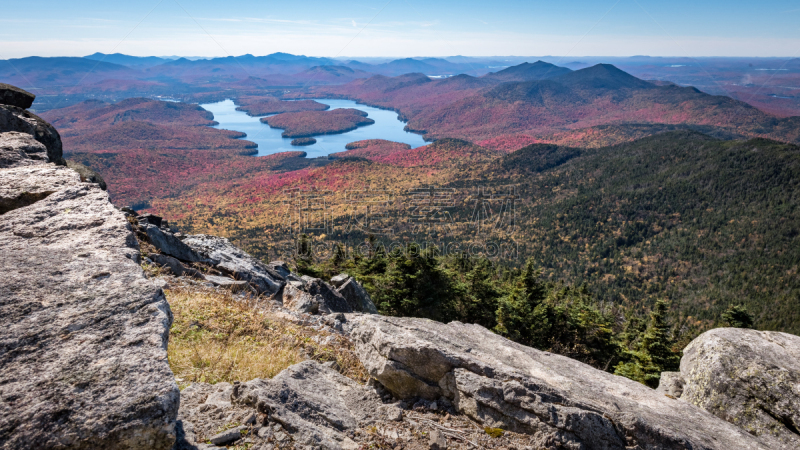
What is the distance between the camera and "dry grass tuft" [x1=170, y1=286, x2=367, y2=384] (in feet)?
19.8

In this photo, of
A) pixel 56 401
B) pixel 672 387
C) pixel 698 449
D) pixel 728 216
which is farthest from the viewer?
pixel 728 216

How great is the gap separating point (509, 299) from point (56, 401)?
23.6 metres

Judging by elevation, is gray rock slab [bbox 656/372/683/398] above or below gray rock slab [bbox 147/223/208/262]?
below

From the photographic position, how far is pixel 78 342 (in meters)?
3.46

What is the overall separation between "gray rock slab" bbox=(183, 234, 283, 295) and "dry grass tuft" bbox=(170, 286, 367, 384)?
4.68m

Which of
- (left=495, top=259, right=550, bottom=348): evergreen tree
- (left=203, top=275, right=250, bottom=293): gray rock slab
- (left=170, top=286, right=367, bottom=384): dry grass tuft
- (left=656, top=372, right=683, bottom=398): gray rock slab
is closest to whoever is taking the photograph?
(left=170, top=286, right=367, bottom=384): dry grass tuft

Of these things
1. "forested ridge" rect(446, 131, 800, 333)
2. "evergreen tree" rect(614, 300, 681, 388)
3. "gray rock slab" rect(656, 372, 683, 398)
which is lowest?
"forested ridge" rect(446, 131, 800, 333)

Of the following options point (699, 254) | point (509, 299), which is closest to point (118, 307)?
point (509, 299)

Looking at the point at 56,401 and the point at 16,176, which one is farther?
the point at 16,176

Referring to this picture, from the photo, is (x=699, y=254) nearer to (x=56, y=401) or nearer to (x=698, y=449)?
(x=698, y=449)

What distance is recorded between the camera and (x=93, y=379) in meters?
3.19

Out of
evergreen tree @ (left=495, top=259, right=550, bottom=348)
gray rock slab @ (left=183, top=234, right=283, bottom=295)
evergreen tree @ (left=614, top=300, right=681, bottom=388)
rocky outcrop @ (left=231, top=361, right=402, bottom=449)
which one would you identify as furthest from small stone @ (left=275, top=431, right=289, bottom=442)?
evergreen tree @ (left=614, top=300, right=681, bottom=388)

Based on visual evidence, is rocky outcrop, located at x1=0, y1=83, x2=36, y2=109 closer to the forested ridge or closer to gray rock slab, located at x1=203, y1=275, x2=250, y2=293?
gray rock slab, located at x1=203, y1=275, x2=250, y2=293

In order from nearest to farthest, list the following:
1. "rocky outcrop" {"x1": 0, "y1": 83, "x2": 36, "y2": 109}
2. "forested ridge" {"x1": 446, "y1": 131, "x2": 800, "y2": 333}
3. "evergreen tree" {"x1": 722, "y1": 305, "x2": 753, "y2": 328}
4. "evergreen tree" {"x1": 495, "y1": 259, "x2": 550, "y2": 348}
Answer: "rocky outcrop" {"x1": 0, "y1": 83, "x2": 36, "y2": 109} < "evergreen tree" {"x1": 495, "y1": 259, "x2": 550, "y2": 348} < "evergreen tree" {"x1": 722, "y1": 305, "x2": 753, "y2": 328} < "forested ridge" {"x1": 446, "y1": 131, "x2": 800, "y2": 333}
